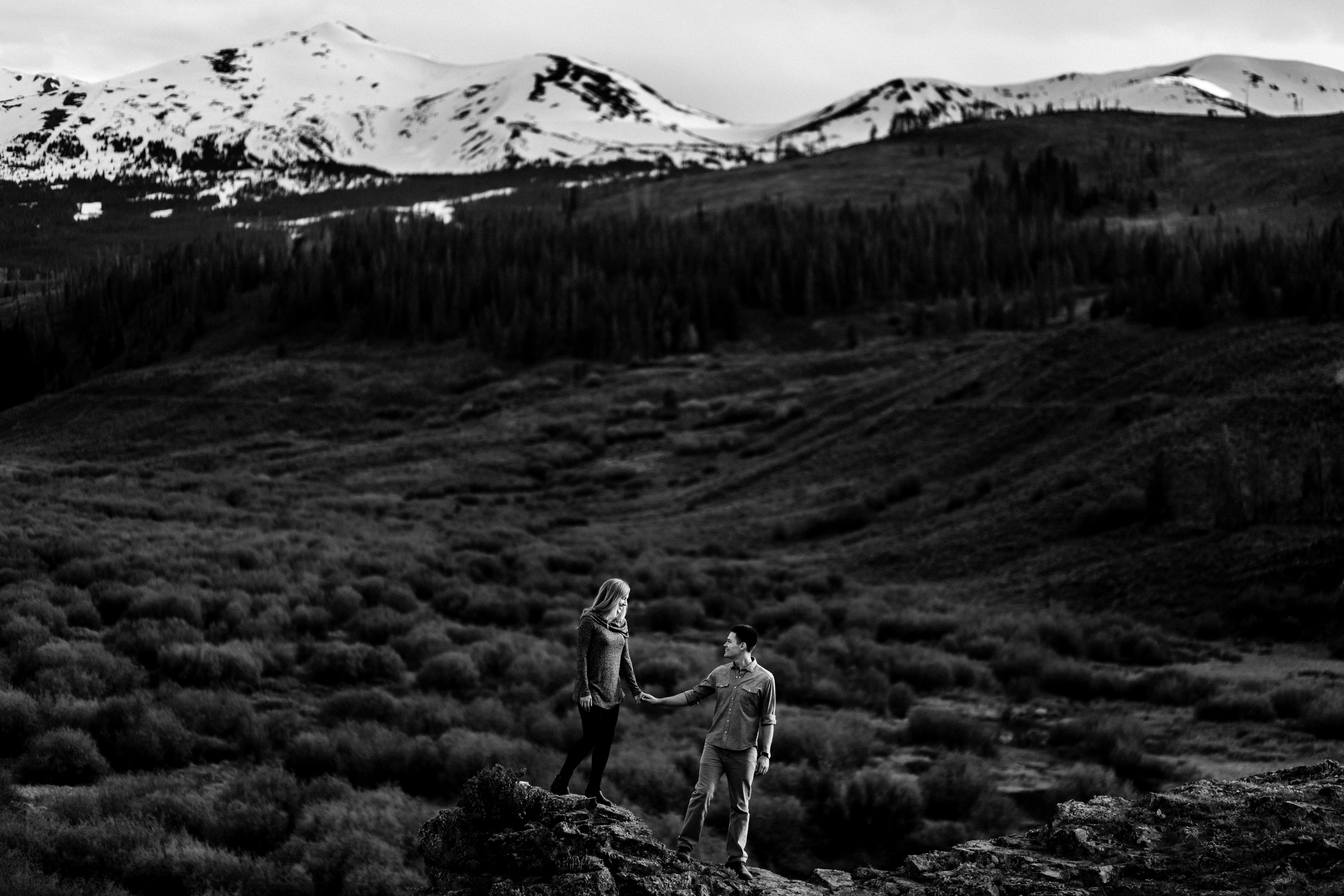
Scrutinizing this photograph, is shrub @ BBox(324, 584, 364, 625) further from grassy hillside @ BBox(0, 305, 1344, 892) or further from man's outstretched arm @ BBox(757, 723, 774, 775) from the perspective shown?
man's outstretched arm @ BBox(757, 723, 774, 775)

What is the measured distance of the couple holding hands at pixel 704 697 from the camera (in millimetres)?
8281

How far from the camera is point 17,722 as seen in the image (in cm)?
1426

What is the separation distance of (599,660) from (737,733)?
1163mm

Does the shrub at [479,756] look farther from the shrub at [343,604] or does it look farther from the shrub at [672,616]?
the shrub at [672,616]

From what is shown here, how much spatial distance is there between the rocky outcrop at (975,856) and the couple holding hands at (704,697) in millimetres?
545

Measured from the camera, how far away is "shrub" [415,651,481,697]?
742 inches

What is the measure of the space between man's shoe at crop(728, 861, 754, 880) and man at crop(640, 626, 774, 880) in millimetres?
197

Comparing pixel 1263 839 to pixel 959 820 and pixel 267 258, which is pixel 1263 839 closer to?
pixel 959 820

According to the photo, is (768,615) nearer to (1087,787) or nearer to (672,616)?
(672,616)

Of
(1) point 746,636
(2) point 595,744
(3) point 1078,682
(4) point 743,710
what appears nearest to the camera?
(4) point 743,710

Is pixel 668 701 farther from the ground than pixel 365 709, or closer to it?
farther from the ground

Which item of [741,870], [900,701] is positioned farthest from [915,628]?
[741,870]

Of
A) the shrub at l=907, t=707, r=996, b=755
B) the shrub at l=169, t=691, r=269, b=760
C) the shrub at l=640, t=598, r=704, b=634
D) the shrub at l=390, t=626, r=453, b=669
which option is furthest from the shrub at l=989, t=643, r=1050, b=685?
the shrub at l=169, t=691, r=269, b=760

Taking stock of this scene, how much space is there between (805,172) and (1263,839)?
596 ft
